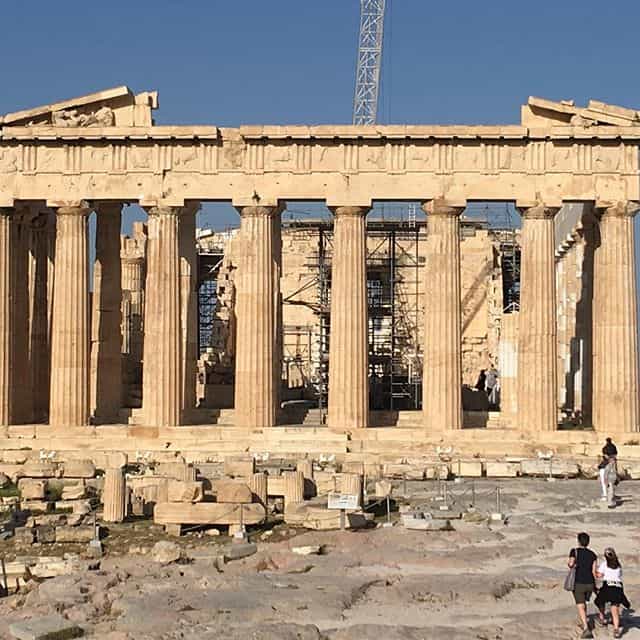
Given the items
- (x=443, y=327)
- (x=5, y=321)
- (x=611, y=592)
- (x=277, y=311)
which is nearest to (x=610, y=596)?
(x=611, y=592)

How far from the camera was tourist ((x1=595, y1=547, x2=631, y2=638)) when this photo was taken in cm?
1872

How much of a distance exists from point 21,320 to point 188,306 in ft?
21.0

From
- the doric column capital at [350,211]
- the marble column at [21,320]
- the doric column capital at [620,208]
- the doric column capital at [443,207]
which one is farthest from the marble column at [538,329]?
the marble column at [21,320]

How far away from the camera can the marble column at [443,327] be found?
4272cm

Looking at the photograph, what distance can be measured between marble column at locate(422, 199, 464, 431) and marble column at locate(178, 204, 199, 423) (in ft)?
29.8

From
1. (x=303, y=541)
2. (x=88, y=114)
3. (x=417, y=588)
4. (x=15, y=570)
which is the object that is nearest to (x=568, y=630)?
(x=417, y=588)

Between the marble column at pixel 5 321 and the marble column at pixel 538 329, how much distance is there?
18806mm

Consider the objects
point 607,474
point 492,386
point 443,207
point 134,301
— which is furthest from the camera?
point 134,301

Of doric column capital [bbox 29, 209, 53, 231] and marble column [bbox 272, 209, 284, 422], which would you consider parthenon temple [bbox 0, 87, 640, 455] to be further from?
doric column capital [bbox 29, 209, 53, 231]

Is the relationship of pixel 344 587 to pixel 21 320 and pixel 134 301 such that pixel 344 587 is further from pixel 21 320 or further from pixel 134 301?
pixel 134 301

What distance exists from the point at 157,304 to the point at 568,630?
89.1 feet

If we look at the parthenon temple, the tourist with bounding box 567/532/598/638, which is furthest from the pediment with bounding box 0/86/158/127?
the tourist with bounding box 567/532/598/638

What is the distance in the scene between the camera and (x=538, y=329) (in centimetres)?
4284

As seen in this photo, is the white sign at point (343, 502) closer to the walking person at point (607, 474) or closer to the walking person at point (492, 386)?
the walking person at point (607, 474)
